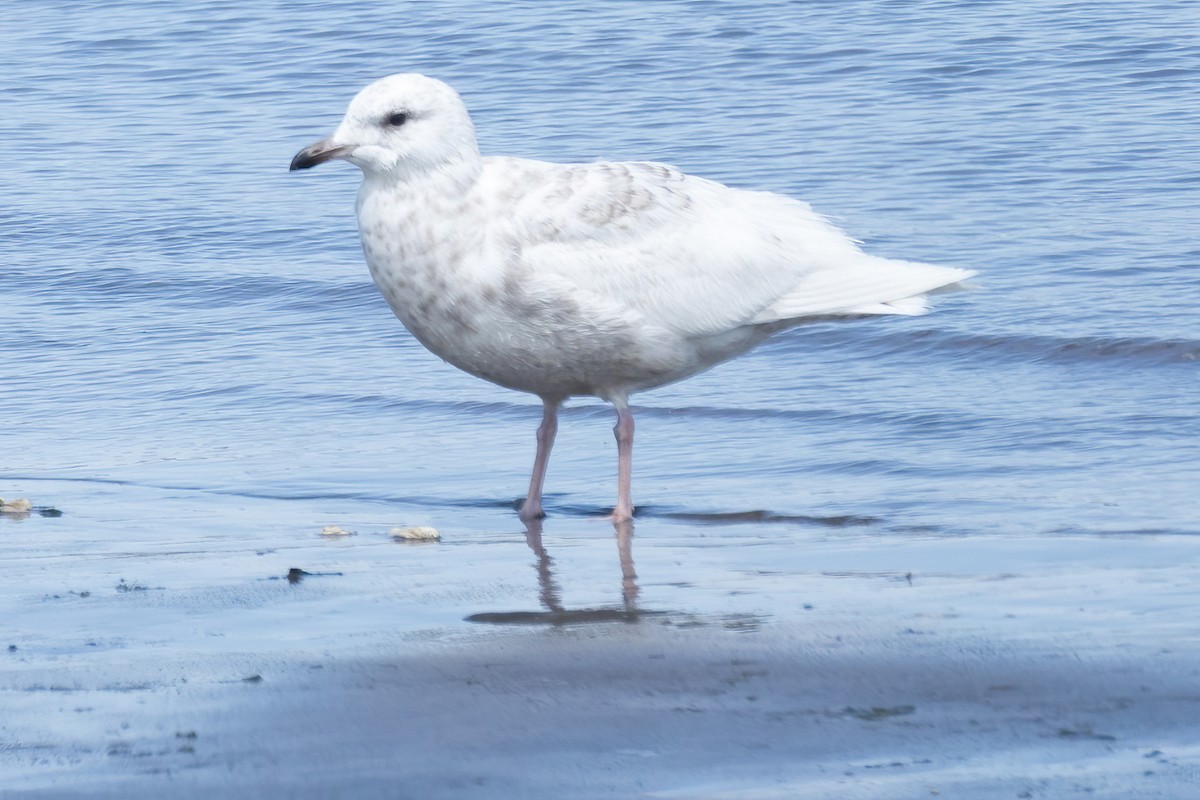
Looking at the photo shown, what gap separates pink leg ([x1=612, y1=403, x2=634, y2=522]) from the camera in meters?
6.44

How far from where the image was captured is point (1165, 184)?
11.2m

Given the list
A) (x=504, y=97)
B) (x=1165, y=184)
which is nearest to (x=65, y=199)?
(x=504, y=97)

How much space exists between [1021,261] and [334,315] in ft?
12.9

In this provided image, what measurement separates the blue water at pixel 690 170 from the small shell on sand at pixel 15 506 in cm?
23

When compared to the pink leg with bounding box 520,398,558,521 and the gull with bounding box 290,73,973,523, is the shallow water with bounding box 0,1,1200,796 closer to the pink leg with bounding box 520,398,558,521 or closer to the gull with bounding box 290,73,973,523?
the pink leg with bounding box 520,398,558,521

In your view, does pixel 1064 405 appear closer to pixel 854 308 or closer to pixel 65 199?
pixel 854 308

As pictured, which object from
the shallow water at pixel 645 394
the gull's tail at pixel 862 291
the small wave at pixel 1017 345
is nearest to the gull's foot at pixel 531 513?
the shallow water at pixel 645 394

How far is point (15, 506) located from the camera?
6496mm

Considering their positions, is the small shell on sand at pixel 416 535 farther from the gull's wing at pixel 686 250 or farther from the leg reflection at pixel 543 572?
the gull's wing at pixel 686 250

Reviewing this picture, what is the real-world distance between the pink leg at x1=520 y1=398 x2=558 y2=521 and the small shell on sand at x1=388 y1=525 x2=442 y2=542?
1.69 feet

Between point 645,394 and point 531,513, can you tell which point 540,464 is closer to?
point 531,513

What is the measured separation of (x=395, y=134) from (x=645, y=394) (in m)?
2.85

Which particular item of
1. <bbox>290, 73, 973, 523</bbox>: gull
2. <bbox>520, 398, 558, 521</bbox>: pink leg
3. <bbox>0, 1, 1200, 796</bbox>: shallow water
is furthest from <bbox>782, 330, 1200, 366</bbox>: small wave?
<bbox>520, 398, 558, 521</bbox>: pink leg

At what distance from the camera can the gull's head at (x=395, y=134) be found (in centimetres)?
605
